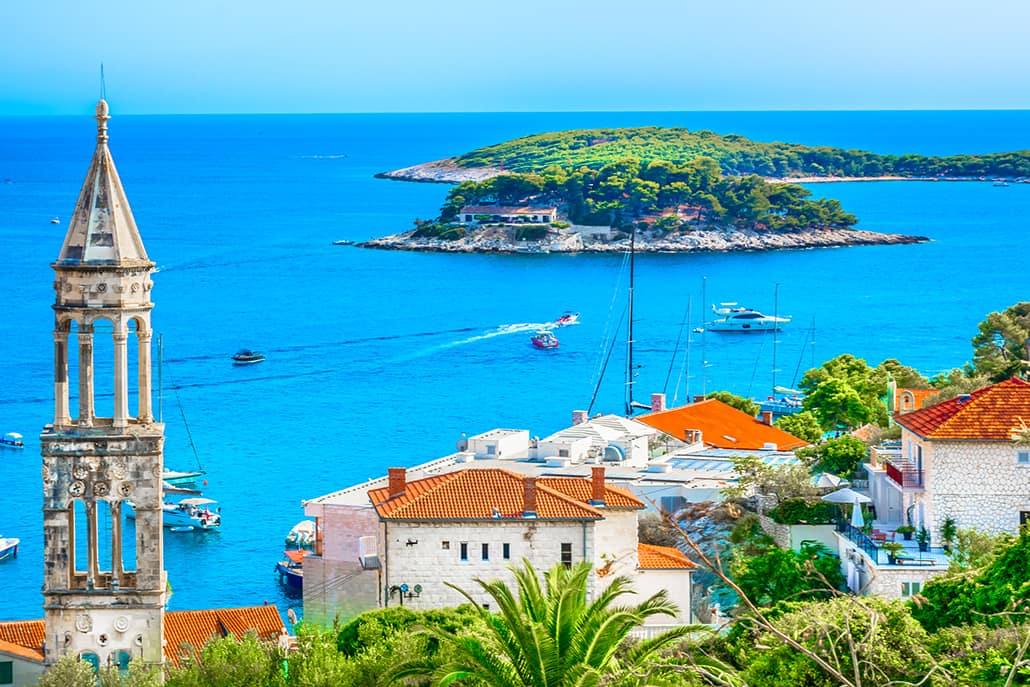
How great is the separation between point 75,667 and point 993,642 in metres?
12.0

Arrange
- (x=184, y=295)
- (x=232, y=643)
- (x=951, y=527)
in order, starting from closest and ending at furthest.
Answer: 1. (x=232, y=643)
2. (x=951, y=527)
3. (x=184, y=295)

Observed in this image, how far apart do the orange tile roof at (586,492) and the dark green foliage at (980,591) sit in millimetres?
8358

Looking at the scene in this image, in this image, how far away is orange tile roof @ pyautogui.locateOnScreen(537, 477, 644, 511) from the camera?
36031 millimetres

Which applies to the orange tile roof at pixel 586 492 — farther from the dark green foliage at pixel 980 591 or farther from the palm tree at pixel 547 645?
the palm tree at pixel 547 645

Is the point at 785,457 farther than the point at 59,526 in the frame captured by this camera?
Yes

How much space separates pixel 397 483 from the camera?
37406mm

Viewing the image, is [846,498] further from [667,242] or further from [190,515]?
[667,242]

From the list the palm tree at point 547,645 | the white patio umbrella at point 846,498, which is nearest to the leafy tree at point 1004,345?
the white patio umbrella at point 846,498

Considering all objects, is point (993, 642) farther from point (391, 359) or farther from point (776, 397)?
point (391, 359)

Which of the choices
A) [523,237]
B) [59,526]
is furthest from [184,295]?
[59,526]

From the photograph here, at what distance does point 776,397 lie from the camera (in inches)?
3792

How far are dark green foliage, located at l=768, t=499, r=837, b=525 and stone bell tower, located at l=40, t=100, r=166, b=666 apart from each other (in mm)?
14985

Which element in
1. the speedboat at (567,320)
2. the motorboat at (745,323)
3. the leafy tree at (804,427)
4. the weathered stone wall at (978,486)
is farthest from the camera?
the speedboat at (567,320)

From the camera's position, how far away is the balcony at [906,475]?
3431 cm
